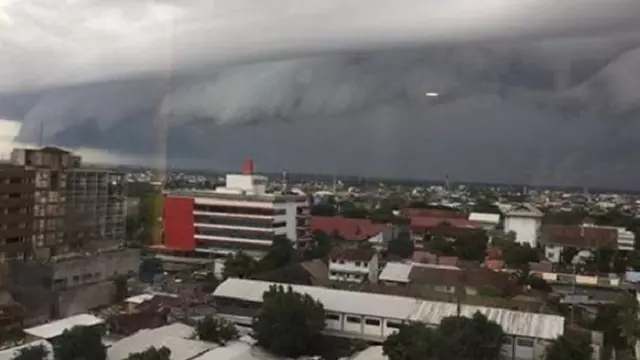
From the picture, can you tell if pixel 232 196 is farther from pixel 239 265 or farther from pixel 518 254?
pixel 518 254

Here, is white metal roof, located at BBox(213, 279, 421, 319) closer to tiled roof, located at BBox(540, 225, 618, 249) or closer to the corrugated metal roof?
the corrugated metal roof

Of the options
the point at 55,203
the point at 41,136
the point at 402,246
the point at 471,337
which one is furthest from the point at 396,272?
the point at 41,136

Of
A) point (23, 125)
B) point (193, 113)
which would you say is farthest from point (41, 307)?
point (193, 113)

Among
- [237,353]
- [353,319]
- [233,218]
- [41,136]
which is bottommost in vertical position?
[237,353]

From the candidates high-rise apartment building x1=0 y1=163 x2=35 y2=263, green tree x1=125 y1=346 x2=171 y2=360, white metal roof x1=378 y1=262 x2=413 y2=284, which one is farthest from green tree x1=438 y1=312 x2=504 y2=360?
high-rise apartment building x1=0 y1=163 x2=35 y2=263

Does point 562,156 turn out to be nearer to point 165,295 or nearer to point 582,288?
point 582,288

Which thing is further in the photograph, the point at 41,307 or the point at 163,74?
the point at 163,74
